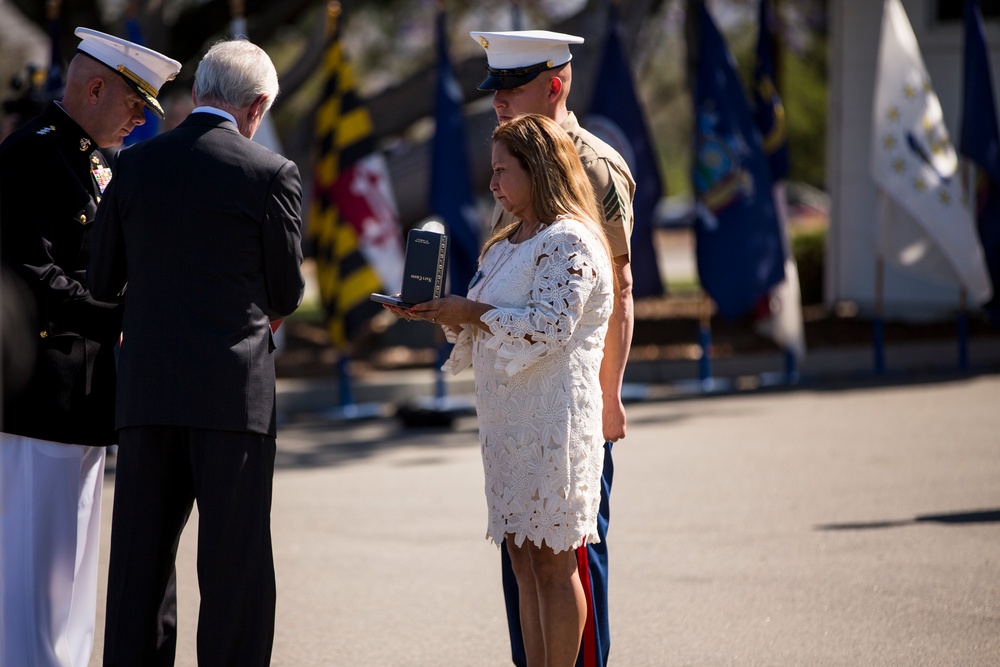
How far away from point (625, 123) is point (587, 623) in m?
7.55

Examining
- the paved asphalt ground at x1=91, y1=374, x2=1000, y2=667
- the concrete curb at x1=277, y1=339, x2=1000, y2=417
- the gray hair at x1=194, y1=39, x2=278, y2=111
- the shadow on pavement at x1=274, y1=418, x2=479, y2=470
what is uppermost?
the gray hair at x1=194, y1=39, x2=278, y2=111

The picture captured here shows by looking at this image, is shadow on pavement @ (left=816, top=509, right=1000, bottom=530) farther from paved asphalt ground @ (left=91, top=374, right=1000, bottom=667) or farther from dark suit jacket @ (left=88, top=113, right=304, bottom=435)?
dark suit jacket @ (left=88, top=113, right=304, bottom=435)

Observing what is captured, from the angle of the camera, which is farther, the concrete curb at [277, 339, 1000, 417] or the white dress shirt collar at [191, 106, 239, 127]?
the concrete curb at [277, 339, 1000, 417]

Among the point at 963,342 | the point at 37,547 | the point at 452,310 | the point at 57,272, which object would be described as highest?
the point at 57,272

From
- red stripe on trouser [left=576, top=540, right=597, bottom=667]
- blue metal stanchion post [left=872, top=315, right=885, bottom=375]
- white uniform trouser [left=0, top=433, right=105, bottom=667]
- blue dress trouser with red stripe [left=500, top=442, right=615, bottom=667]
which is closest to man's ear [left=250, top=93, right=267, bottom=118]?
white uniform trouser [left=0, top=433, right=105, bottom=667]

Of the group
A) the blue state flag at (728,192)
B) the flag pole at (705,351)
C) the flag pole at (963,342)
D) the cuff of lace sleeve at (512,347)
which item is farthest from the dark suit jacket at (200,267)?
the flag pole at (963,342)

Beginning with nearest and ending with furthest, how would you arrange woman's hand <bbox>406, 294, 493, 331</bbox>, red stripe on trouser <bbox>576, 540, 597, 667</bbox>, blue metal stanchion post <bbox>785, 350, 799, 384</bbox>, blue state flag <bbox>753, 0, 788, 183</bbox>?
woman's hand <bbox>406, 294, 493, 331</bbox>, red stripe on trouser <bbox>576, 540, 597, 667</bbox>, blue metal stanchion post <bbox>785, 350, 799, 384</bbox>, blue state flag <bbox>753, 0, 788, 183</bbox>

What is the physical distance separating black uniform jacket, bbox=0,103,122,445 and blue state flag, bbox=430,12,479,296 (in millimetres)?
7009

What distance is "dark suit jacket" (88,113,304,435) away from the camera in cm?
348

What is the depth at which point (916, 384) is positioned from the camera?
11320mm

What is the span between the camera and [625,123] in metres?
11.0

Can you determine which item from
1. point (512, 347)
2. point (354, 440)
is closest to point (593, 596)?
point (512, 347)

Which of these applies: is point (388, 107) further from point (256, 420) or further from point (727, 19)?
point (727, 19)

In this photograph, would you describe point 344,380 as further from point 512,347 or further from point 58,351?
point 512,347
